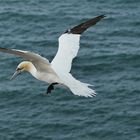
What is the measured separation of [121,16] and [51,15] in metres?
4.64

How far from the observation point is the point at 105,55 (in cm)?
3556

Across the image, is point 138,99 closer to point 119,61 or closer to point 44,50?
point 119,61

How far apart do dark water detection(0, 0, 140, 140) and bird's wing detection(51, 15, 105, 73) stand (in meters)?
9.55

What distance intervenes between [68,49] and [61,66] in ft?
3.05

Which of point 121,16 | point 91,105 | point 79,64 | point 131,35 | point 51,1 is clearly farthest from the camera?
point 51,1

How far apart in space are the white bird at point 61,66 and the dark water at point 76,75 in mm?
9647

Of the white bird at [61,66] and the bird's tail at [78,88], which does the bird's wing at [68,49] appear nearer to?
the white bird at [61,66]

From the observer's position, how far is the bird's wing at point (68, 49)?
62.8ft

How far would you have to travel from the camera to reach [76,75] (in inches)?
1321

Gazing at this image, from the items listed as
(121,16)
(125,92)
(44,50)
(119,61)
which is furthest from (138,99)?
(121,16)

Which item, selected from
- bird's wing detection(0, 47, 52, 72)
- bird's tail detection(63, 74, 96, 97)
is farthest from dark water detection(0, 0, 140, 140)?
bird's tail detection(63, 74, 96, 97)

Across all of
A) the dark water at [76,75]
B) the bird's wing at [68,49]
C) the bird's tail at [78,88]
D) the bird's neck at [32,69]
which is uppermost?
the bird's wing at [68,49]

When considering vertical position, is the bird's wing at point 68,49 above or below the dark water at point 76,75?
above

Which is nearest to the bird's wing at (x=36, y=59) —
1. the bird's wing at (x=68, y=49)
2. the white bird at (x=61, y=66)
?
the white bird at (x=61, y=66)
